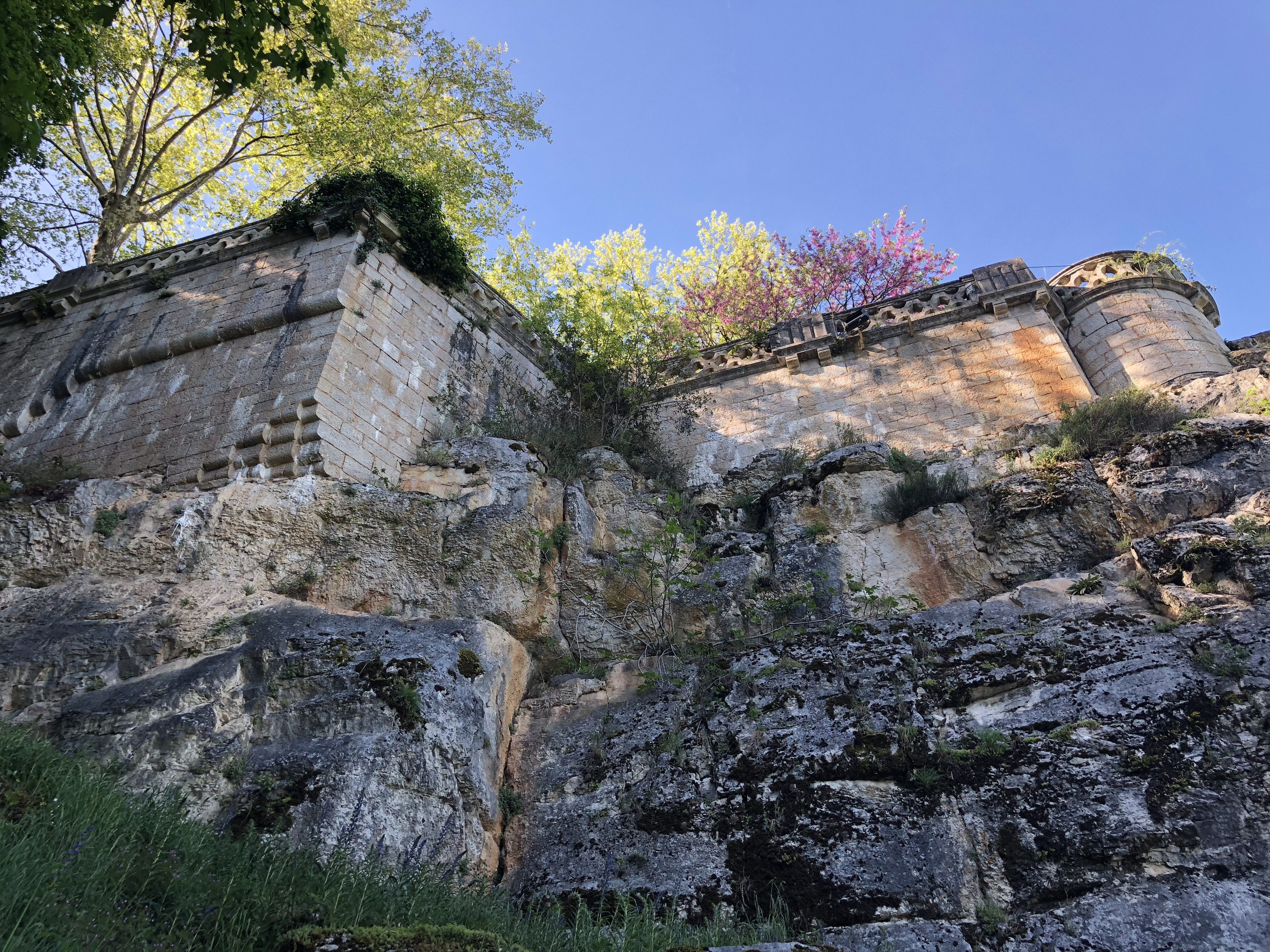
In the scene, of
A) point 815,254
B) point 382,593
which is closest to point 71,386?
point 382,593

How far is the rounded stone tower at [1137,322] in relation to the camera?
1059 cm

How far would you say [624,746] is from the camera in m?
6.75

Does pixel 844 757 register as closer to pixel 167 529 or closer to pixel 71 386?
pixel 167 529

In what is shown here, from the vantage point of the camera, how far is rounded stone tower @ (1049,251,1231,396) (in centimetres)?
1059

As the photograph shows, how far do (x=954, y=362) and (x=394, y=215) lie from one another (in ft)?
22.8

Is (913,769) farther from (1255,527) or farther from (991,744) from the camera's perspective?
(1255,527)

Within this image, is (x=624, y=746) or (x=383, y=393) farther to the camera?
(x=383, y=393)

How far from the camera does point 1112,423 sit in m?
9.12

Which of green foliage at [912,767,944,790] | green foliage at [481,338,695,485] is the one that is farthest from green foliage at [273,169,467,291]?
green foliage at [912,767,944,790]

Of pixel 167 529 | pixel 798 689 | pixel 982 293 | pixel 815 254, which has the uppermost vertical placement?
pixel 815 254

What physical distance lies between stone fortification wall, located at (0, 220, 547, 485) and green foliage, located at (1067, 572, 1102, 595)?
6.28m

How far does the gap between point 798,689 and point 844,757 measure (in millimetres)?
760

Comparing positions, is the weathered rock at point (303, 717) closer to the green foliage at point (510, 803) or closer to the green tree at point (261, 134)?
the green foliage at point (510, 803)

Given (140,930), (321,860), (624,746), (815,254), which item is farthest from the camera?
(815,254)
